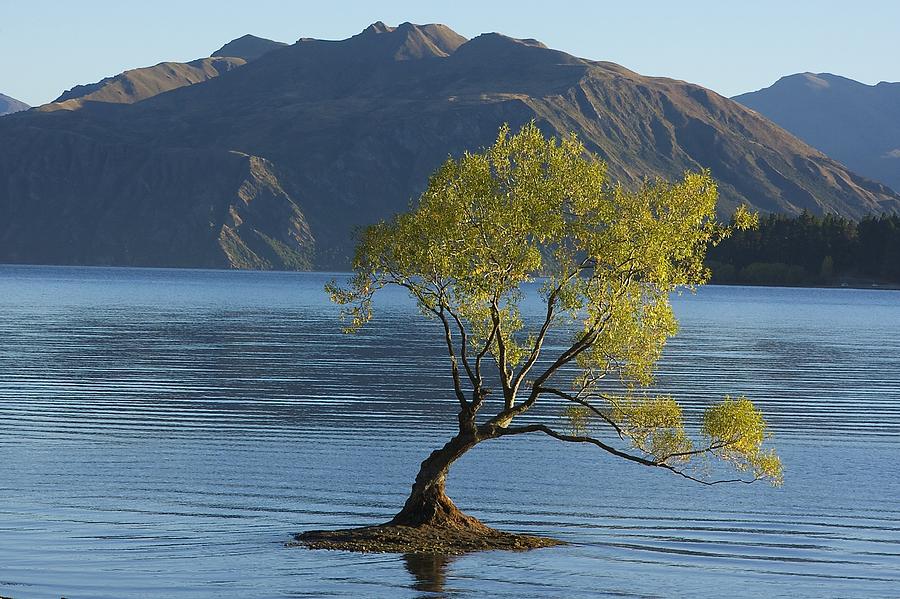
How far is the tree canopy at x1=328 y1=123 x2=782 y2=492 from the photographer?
38906 millimetres

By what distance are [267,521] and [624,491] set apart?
15755 millimetres

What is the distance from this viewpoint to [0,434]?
61.9 metres

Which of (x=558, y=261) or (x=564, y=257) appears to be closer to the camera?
(x=564, y=257)

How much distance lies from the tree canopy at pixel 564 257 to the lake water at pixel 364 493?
4.23 m

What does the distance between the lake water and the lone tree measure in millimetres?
3703

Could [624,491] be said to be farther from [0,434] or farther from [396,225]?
[0,434]

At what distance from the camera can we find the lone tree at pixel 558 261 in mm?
38906

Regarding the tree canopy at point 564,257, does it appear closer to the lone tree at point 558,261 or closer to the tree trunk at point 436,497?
the lone tree at point 558,261

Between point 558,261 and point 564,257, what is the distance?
1.56ft

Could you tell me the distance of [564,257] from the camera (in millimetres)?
39375

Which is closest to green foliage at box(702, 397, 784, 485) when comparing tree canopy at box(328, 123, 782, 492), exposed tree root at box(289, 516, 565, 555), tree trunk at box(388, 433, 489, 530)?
tree canopy at box(328, 123, 782, 492)

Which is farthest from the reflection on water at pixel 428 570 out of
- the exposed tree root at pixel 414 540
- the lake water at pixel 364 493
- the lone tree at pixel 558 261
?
the lone tree at pixel 558 261

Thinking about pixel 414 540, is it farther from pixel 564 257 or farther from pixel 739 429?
pixel 739 429

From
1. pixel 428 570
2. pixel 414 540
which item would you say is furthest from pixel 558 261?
pixel 428 570
